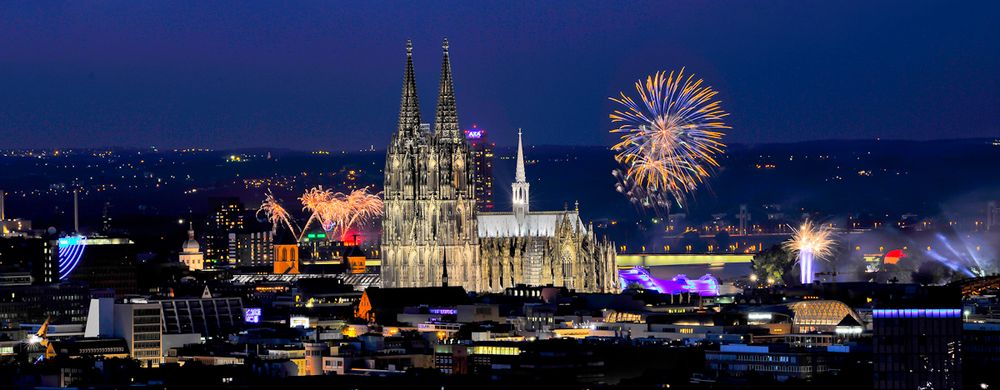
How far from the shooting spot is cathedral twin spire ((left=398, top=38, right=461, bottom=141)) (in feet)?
637

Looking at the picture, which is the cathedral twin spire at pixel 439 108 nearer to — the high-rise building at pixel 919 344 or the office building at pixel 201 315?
the office building at pixel 201 315

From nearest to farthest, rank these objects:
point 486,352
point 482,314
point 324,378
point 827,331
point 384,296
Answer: point 324,378
point 486,352
point 827,331
point 482,314
point 384,296

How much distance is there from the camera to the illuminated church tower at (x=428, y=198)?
7657 inches

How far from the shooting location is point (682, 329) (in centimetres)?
16412

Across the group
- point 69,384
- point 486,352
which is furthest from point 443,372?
point 69,384

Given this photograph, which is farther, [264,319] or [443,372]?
[264,319]

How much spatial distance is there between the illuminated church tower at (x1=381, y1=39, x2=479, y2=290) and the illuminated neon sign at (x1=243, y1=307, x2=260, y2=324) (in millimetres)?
9591

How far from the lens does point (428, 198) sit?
195 meters

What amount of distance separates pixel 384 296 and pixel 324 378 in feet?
158

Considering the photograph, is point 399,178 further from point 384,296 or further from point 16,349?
point 16,349

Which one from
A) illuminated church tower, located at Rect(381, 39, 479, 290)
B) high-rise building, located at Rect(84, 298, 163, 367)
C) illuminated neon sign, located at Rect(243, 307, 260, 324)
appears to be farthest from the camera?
illuminated church tower, located at Rect(381, 39, 479, 290)

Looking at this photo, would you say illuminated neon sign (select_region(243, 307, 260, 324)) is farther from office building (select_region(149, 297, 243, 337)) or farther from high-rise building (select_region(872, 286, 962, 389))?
high-rise building (select_region(872, 286, 962, 389))

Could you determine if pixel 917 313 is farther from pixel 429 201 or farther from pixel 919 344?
pixel 429 201

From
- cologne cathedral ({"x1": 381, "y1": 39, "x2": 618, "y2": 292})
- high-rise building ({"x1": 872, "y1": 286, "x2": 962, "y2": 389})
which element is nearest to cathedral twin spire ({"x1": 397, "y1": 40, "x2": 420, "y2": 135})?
cologne cathedral ({"x1": 381, "y1": 39, "x2": 618, "y2": 292})
